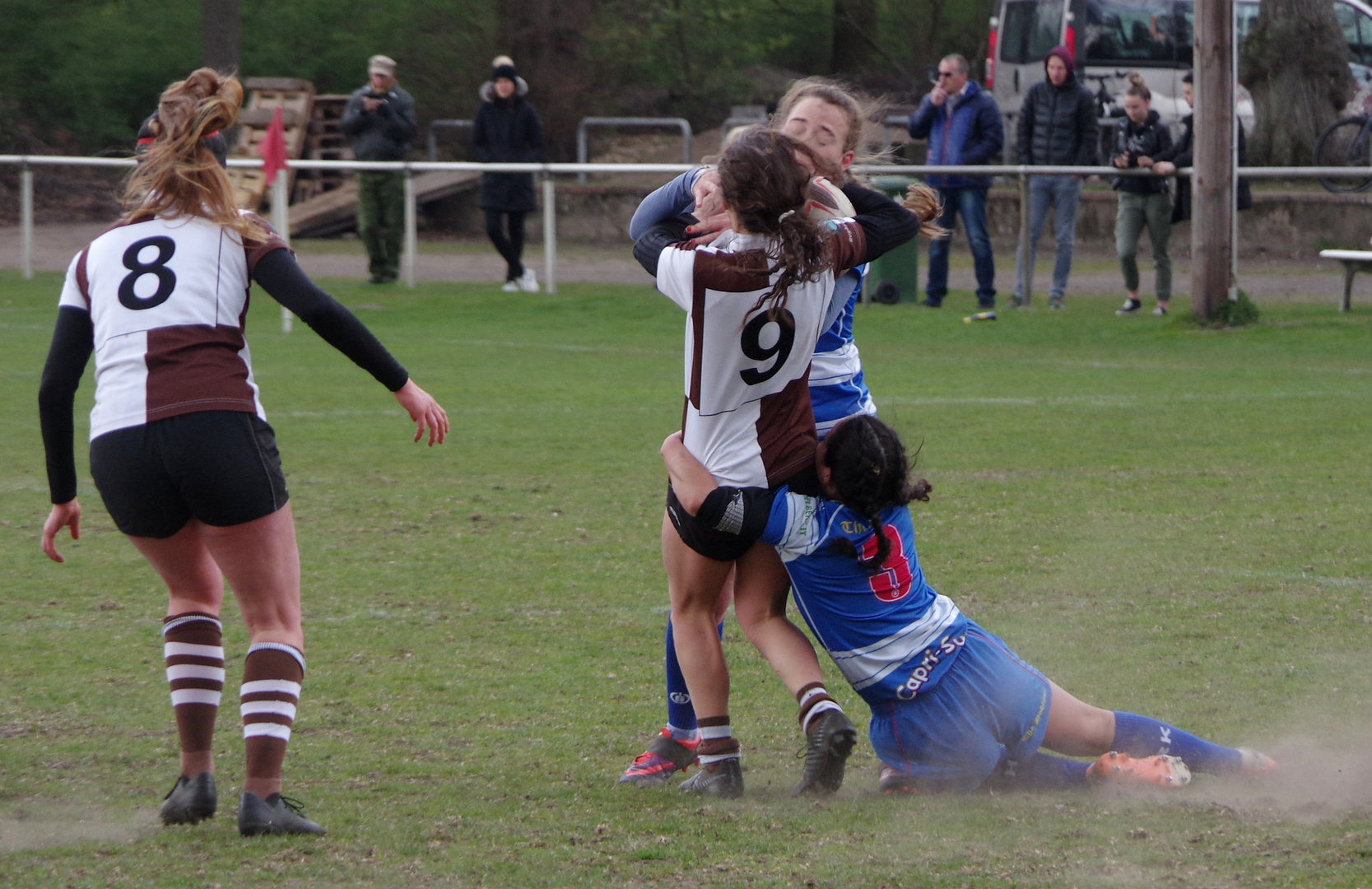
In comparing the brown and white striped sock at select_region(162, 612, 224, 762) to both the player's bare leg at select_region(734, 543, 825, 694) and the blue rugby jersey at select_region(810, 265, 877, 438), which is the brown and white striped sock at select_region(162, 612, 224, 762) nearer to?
the player's bare leg at select_region(734, 543, 825, 694)

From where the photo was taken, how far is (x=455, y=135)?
2861 cm

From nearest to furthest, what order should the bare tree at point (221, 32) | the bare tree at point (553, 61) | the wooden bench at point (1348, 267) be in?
the wooden bench at point (1348, 267) → the bare tree at point (221, 32) → the bare tree at point (553, 61)

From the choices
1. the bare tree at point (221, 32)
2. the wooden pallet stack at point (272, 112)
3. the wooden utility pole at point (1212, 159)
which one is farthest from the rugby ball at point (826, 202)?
the bare tree at point (221, 32)

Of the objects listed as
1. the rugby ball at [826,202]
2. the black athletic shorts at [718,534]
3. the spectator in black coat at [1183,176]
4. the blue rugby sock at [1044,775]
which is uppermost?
the spectator in black coat at [1183,176]

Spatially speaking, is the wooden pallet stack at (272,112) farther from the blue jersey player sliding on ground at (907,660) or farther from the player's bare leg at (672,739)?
the blue jersey player sliding on ground at (907,660)

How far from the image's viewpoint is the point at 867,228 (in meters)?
4.28

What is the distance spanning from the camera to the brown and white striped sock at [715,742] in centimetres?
422

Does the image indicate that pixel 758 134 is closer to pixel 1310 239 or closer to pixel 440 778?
pixel 440 778

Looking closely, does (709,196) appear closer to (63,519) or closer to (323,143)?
(63,519)

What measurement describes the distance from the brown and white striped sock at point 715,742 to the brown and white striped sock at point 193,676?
3.86 ft

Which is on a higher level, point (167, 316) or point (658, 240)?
point (658, 240)

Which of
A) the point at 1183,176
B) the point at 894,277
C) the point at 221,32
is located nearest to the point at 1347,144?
the point at 1183,176

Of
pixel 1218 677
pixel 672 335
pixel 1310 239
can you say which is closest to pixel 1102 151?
pixel 1310 239

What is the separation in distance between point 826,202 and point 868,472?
0.68m
